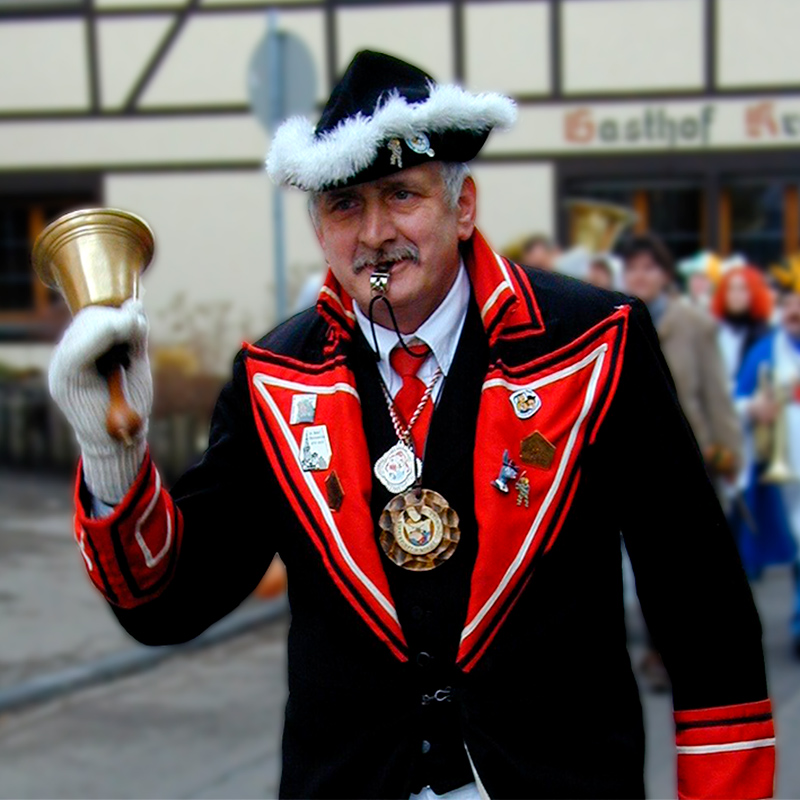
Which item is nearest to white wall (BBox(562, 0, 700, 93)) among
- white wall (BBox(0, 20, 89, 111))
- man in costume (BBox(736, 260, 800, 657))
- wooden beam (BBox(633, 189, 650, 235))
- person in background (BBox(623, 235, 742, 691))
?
wooden beam (BBox(633, 189, 650, 235))

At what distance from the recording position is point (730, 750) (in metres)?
2.43

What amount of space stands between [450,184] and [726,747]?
0.99 m

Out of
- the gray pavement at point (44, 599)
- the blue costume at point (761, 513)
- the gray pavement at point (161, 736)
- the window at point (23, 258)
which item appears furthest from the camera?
the window at point (23, 258)

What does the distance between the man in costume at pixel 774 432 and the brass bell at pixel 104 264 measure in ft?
18.4

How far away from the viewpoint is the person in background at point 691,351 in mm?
6781

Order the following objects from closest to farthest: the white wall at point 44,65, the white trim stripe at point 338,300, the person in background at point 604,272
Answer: the white trim stripe at point 338,300 < the person in background at point 604,272 < the white wall at point 44,65

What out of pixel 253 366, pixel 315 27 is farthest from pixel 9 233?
pixel 253 366

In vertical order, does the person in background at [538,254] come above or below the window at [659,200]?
below

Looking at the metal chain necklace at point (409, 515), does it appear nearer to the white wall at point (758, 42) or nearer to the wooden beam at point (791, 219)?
the white wall at point (758, 42)

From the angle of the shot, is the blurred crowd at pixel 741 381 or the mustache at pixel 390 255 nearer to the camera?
the mustache at pixel 390 255

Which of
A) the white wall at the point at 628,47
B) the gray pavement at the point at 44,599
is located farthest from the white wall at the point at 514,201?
the gray pavement at the point at 44,599

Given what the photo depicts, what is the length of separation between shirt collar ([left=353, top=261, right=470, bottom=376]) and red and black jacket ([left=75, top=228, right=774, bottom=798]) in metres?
0.02

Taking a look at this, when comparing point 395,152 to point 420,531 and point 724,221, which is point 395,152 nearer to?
point 420,531

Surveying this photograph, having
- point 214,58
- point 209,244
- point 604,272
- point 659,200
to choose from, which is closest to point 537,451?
point 604,272
